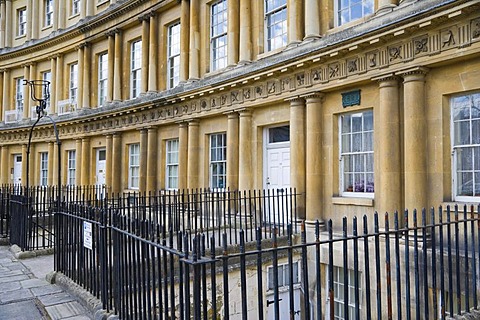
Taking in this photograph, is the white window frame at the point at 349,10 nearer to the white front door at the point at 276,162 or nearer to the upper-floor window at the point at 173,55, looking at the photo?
the white front door at the point at 276,162

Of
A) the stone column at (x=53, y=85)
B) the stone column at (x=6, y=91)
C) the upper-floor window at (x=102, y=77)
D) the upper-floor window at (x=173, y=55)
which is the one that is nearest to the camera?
the upper-floor window at (x=173, y=55)

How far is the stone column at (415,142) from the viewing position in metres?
7.90

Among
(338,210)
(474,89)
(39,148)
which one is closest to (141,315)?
(338,210)

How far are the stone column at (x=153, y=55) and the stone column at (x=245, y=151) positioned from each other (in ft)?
19.9

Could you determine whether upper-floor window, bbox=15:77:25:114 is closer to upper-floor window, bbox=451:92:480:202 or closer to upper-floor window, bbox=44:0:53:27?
upper-floor window, bbox=44:0:53:27

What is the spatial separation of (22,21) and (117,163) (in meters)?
15.0

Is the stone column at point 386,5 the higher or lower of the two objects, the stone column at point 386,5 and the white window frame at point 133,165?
the higher

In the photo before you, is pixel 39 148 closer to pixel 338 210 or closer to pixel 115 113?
pixel 115 113

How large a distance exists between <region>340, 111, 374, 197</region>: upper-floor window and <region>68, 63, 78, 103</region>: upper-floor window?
1741cm

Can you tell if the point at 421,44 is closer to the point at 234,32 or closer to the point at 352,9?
the point at 352,9

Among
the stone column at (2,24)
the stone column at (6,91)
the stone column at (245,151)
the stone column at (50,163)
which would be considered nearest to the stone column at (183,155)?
the stone column at (245,151)

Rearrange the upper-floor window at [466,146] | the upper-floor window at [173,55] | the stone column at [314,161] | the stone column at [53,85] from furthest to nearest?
1. the stone column at [53,85]
2. the upper-floor window at [173,55]
3. the stone column at [314,161]
4. the upper-floor window at [466,146]

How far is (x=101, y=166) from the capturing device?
2000cm

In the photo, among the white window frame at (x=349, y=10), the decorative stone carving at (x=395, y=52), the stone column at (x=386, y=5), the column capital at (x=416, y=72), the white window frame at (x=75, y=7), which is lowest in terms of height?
the column capital at (x=416, y=72)
